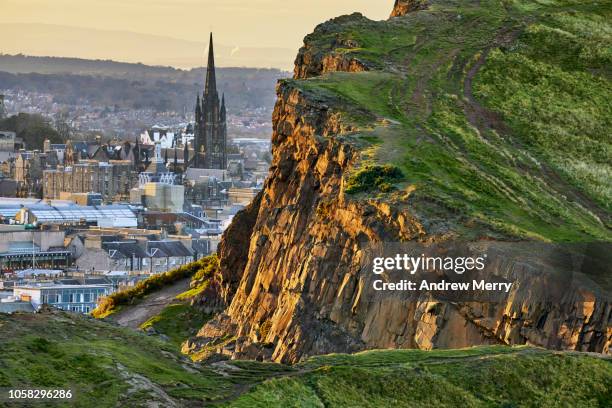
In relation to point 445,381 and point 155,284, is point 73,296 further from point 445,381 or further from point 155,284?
point 445,381

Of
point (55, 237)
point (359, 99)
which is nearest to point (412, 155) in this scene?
point (359, 99)

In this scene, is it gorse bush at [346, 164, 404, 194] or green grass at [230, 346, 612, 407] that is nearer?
green grass at [230, 346, 612, 407]

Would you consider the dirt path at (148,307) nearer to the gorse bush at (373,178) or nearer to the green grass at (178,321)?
the green grass at (178,321)

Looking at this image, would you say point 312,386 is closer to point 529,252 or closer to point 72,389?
point 72,389

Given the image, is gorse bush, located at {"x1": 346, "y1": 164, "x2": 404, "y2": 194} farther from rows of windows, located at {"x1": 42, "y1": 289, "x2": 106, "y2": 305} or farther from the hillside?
rows of windows, located at {"x1": 42, "y1": 289, "x2": 106, "y2": 305}

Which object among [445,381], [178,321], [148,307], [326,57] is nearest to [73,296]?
[148,307]

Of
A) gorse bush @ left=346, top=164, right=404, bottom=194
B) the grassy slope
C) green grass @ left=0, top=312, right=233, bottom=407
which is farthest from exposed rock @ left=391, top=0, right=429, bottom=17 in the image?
green grass @ left=0, top=312, right=233, bottom=407
